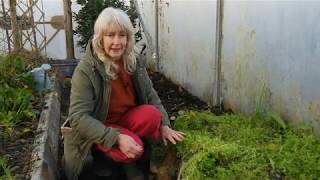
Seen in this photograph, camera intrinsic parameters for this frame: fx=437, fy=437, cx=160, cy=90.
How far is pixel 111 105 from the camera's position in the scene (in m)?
3.30

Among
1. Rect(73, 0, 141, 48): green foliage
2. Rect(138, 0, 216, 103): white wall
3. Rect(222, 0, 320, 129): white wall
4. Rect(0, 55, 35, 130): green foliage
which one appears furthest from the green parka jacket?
Rect(73, 0, 141, 48): green foliage

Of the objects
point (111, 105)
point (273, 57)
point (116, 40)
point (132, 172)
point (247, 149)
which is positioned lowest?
point (132, 172)

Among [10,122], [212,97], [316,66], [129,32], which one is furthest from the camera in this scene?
[212,97]

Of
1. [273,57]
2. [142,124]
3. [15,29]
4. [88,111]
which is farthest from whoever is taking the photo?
[15,29]

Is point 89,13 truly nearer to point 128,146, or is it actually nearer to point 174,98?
point 174,98

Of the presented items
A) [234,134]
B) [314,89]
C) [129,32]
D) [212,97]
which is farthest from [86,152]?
[212,97]

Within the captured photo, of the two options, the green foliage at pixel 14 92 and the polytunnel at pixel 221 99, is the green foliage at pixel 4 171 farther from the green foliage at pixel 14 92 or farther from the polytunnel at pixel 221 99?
the green foliage at pixel 14 92

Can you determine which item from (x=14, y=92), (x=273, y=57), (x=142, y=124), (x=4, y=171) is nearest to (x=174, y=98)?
(x=273, y=57)

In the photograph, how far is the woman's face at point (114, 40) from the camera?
3010 mm

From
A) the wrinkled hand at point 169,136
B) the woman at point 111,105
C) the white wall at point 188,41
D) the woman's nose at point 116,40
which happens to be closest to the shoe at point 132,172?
the woman at point 111,105

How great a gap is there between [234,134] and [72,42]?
179 inches

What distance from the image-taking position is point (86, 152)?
10.4 feet

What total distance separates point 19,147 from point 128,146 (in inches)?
43.5

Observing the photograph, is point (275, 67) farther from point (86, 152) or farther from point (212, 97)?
point (86, 152)
